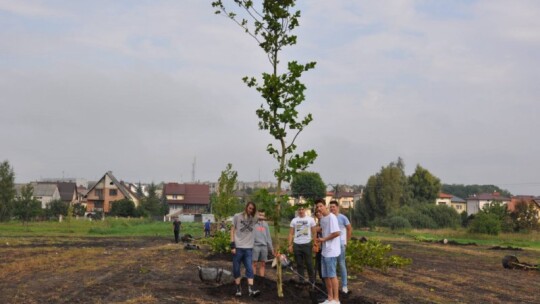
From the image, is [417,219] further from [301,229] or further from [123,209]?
[301,229]

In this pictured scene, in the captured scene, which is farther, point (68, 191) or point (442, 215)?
point (68, 191)

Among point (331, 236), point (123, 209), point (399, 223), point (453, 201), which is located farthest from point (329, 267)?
point (453, 201)

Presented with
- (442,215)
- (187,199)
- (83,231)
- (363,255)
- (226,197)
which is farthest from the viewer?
(187,199)

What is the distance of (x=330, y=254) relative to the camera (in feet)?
30.6

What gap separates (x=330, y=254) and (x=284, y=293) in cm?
167

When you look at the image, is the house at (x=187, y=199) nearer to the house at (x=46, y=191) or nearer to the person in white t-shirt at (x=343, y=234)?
the house at (x=46, y=191)

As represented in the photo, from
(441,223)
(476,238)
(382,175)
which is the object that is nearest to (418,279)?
(476,238)

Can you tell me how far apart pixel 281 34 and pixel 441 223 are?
69.6 m

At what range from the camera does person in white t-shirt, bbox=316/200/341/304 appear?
9.28 m

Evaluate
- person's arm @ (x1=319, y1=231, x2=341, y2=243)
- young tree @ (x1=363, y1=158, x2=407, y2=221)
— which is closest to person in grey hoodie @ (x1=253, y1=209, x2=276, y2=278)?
person's arm @ (x1=319, y1=231, x2=341, y2=243)

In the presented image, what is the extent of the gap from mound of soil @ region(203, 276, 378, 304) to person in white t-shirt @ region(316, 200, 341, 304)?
554mm

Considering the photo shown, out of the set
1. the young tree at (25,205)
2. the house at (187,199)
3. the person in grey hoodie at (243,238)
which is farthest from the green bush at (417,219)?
the person in grey hoodie at (243,238)

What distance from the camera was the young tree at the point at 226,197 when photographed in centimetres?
3234

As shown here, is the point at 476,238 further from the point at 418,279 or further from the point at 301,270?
the point at 301,270
